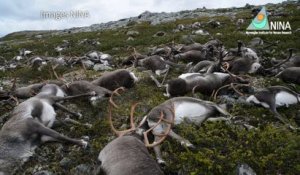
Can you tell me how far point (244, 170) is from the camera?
5453 millimetres

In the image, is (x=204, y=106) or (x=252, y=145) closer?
(x=252, y=145)

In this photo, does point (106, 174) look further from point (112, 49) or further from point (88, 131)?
point (112, 49)

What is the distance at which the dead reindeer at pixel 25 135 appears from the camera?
6.44m

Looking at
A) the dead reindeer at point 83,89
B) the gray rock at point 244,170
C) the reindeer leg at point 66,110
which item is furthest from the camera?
the dead reindeer at point 83,89

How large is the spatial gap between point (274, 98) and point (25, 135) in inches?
193

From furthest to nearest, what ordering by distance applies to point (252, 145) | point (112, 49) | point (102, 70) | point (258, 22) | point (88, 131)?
1. point (258, 22)
2. point (112, 49)
3. point (102, 70)
4. point (88, 131)
5. point (252, 145)

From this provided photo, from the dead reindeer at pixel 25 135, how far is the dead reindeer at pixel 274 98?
3.63 metres

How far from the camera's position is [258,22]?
2136 cm

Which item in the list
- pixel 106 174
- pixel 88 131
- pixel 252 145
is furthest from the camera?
pixel 88 131

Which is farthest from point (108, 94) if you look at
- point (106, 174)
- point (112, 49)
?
point (112, 49)

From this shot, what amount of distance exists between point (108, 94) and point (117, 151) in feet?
13.2

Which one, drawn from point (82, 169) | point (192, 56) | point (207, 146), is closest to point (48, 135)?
point (82, 169)

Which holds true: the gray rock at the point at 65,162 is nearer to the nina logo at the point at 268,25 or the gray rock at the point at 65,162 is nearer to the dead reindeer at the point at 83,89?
the dead reindeer at the point at 83,89

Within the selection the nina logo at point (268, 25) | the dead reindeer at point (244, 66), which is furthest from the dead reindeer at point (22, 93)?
the nina logo at point (268, 25)
